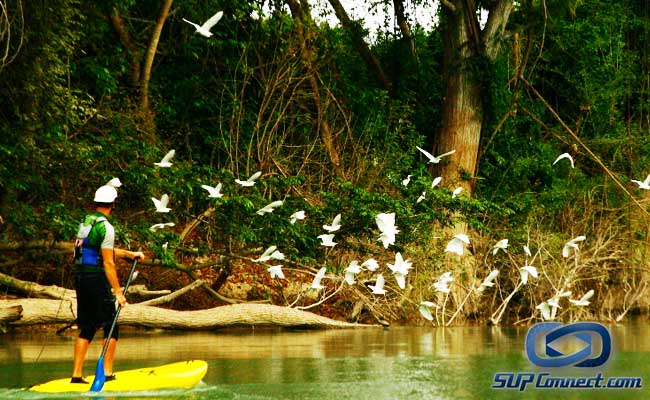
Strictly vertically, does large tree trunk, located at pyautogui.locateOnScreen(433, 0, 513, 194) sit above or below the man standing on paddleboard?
above

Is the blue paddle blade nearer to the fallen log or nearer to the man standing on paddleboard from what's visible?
the man standing on paddleboard

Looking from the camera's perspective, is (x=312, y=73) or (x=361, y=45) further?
(x=361, y=45)

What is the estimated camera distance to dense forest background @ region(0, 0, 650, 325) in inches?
675

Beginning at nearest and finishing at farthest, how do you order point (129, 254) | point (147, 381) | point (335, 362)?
point (147, 381)
point (129, 254)
point (335, 362)

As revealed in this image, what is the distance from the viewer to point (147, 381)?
9.81 m

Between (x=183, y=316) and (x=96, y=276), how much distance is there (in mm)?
6889

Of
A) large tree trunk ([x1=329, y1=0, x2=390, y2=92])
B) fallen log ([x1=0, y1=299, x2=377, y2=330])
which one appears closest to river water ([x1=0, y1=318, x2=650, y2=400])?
fallen log ([x1=0, y1=299, x2=377, y2=330])

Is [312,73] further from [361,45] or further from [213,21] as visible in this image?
[213,21]

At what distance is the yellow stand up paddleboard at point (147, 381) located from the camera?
376 inches

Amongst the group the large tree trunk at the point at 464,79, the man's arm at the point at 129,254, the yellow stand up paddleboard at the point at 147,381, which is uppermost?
the large tree trunk at the point at 464,79

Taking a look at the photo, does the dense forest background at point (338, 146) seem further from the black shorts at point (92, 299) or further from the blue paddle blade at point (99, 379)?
the blue paddle blade at point (99, 379)

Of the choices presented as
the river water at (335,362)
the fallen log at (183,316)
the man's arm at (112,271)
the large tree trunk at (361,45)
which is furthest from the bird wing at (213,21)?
the large tree trunk at (361,45)

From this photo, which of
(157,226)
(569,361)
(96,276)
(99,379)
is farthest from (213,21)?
(569,361)

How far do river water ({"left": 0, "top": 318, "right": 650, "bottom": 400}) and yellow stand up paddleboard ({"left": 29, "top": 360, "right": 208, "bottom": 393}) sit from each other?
0.36ft
